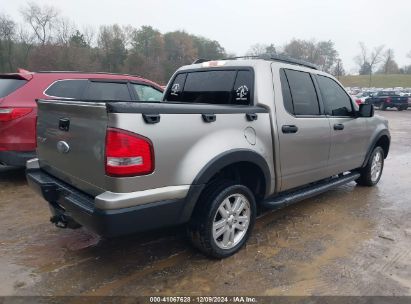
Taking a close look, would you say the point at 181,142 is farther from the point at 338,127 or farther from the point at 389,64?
the point at 389,64

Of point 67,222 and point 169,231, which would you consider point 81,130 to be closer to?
point 67,222

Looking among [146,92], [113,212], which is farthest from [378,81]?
[113,212]

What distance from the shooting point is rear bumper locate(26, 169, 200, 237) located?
2.60 meters

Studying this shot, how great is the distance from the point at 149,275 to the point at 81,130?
1.33 m

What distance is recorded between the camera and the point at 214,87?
4.12m

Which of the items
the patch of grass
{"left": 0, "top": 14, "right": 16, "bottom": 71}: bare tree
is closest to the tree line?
{"left": 0, "top": 14, "right": 16, "bottom": 71}: bare tree

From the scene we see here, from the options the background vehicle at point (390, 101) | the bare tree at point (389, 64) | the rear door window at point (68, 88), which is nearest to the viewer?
the rear door window at point (68, 88)

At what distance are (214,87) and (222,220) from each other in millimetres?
1557

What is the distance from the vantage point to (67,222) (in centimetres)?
320

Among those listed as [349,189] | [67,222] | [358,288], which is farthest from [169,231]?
[349,189]

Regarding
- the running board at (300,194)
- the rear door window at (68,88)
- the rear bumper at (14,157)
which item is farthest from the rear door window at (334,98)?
the rear bumper at (14,157)

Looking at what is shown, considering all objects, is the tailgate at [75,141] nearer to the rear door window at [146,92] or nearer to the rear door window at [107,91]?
the rear door window at [107,91]

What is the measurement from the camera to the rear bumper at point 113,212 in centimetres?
260

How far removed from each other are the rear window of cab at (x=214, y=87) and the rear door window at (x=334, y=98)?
1252 mm
